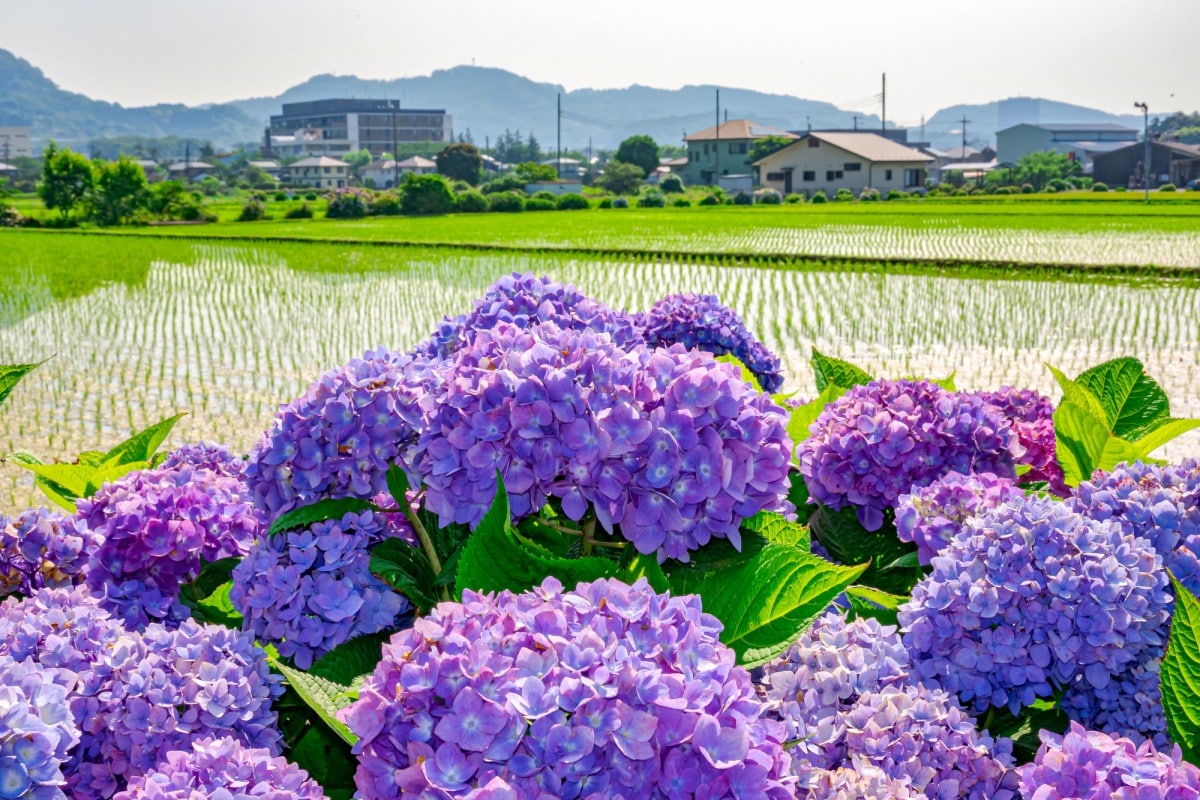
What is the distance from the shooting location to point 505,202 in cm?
4934

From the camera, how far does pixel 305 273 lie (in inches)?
826

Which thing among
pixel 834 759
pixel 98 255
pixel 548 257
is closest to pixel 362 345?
→ pixel 548 257

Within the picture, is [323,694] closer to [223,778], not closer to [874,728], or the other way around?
[223,778]

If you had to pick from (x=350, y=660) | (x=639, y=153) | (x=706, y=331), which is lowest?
(x=350, y=660)

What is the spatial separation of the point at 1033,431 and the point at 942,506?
71cm

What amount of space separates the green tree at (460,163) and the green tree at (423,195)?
25.0m

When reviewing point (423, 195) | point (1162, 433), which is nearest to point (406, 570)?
point (1162, 433)

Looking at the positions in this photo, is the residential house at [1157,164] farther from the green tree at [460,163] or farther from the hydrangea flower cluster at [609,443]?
the hydrangea flower cluster at [609,443]

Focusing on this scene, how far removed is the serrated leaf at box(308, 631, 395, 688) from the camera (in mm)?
1609

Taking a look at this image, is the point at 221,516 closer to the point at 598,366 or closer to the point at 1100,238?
the point at 598,366

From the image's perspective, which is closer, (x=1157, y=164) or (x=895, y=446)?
(x=895, y=446)

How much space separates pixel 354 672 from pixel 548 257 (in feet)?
70.8

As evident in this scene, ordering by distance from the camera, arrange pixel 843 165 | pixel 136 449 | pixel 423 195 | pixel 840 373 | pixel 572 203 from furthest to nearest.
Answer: pixel 843 165, pixel 572 203, pixel 423 195, pixel 840 373, pixel 136 449

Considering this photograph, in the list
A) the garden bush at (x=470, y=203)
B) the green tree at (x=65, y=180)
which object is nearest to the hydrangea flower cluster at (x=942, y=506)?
the green tree at (x=65, y=180)
